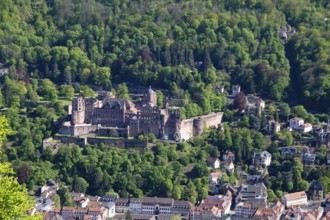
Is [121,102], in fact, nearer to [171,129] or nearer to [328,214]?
[171,129]

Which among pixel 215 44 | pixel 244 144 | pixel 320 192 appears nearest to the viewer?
pixel 320 192

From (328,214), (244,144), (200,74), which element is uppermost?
(200,74)

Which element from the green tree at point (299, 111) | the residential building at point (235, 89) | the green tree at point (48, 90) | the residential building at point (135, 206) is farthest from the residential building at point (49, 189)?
the residential building at point (235, 89)

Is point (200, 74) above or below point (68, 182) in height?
above

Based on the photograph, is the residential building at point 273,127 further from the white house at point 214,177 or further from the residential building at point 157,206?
the residential building at point 157,206

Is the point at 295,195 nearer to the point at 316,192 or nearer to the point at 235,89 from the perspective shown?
the point at 316,192

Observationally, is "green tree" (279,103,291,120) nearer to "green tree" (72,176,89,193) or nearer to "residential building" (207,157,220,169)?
"residential building" (207,157,220,169)

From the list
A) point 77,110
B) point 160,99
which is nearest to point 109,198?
point 77,110

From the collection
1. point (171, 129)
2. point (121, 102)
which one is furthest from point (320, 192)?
point (121, 102)
